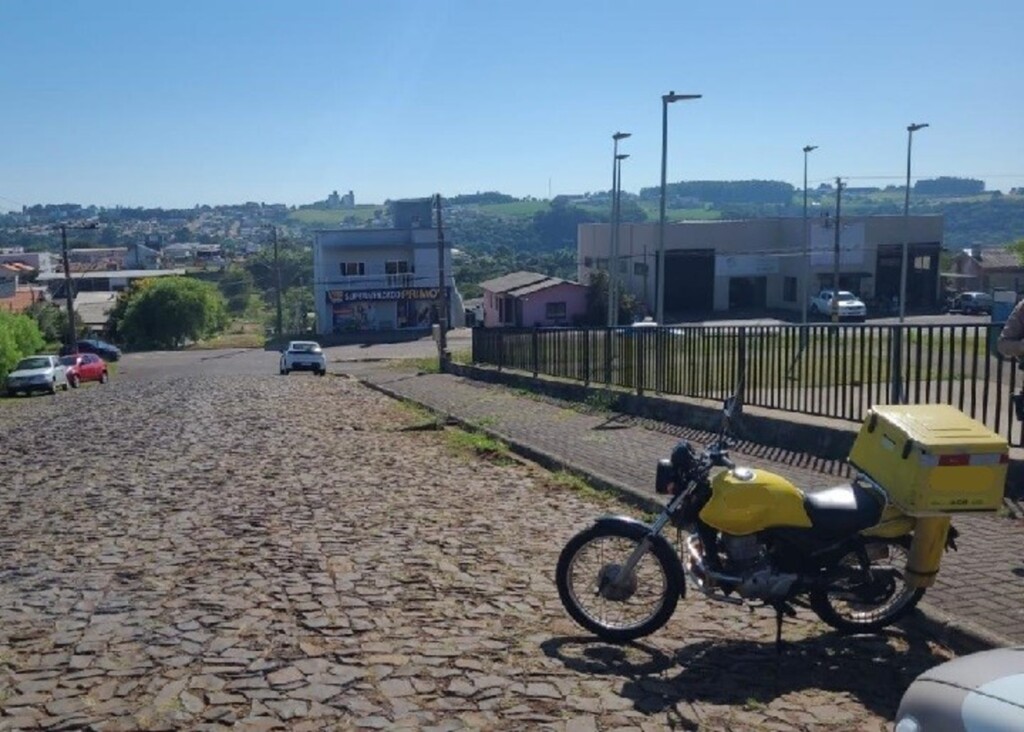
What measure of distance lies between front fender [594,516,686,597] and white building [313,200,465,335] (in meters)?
70.3

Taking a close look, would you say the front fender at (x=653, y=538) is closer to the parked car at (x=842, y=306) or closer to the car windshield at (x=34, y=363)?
the car windshield at (x=34, y=363)

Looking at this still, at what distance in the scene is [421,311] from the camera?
257 feet

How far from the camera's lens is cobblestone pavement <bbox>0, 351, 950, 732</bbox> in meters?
4.92

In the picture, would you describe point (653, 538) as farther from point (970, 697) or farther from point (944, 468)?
point (970, 697)

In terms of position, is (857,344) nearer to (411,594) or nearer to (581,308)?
(411,594)

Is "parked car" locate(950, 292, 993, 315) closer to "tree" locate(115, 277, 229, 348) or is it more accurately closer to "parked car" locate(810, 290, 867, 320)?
"parked car" locate(810, 290, 867, 320)

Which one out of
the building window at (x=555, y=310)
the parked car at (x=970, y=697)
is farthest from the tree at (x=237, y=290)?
the parked car at (x=970, y=697)

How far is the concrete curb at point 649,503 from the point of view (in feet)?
18.2

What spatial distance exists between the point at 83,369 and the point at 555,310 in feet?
93.2

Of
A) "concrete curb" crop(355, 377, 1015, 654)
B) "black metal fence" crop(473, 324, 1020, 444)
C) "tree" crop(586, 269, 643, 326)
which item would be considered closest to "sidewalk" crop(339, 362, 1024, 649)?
"concrete curb" crop(355, 377, 1015, 654)

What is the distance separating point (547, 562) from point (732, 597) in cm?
198

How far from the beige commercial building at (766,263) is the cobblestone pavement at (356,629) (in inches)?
2003

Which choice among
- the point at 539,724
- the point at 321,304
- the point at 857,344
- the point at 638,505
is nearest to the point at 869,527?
the point at 539,724

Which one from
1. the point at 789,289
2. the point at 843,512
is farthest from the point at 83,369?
the point at 843,512
